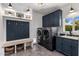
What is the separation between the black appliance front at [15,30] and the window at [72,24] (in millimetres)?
1792

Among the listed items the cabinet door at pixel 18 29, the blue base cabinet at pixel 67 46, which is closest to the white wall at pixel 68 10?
the blue base cabinet at pixel 67 46

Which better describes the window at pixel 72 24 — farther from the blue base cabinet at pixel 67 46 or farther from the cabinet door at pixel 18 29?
the cabinet door at pixel 18 29

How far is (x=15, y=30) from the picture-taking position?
10.6ft

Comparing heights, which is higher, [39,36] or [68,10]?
[68,10]

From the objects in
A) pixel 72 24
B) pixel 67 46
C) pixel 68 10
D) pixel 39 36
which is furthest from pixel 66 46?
pixel 39 36

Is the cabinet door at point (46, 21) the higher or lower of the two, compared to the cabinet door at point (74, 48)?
higher

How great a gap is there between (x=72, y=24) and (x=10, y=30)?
99.3 inches

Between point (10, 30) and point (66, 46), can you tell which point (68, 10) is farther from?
point (10, 30)

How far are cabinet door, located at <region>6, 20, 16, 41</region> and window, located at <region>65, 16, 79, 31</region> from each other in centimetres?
228

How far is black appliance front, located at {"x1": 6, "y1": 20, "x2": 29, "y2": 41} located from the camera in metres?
3.02

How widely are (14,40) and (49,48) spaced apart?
1.58 meters

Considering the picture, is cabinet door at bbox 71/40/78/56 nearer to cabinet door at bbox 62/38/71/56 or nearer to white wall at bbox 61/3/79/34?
cabinet door at bbox 62/38/71/56

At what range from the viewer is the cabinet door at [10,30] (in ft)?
9.80

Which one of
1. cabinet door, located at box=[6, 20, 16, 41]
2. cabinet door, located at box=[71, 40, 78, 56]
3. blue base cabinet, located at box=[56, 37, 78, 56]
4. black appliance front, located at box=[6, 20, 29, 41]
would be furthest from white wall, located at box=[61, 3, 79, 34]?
cabinet door, located at box=[6, 20, 16, 41]
